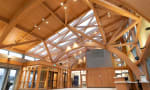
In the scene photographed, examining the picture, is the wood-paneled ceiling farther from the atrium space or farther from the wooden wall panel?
the wooden wall panel

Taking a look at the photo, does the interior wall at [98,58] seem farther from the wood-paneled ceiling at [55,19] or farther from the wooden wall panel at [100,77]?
the wood-paneled ceiling at [55,19]

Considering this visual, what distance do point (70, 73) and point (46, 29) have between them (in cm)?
824

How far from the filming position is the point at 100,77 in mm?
12109

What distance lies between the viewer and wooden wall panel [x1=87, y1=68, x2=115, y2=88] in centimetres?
1167

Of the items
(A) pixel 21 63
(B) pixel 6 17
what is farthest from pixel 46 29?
(A) pixel 21 63

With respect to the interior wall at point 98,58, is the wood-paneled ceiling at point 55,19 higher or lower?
higher

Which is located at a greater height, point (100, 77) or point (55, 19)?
point (55, 19)

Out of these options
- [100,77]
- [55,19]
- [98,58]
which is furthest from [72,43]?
[100,77]

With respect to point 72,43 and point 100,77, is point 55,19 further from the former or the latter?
point 100,77

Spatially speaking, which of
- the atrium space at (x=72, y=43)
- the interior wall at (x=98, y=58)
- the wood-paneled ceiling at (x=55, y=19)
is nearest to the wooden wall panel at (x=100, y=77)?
the atrium space at (x=72, y=43)

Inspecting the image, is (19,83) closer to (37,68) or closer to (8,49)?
(37,68)

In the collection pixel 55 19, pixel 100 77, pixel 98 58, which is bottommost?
pixel 100 77

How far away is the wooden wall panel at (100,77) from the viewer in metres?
11.7

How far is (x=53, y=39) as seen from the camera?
30.5ft
